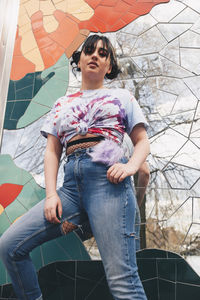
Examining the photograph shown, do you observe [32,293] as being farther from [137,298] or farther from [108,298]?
[108,298]

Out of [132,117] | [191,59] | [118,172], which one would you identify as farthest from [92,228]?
[191,59]

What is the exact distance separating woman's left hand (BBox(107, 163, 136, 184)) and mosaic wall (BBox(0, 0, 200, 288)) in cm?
55

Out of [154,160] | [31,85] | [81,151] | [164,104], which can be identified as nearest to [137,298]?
[81,151]

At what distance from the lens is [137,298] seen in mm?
868

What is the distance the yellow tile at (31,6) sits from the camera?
1953 mm

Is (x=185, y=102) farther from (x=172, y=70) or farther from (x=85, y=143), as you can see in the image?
(x=85, y=143)

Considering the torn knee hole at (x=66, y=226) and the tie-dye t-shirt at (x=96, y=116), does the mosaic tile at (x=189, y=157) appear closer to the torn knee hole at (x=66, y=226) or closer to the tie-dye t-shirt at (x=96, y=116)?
the tie-dye t-shirt at (x=96, y=116)

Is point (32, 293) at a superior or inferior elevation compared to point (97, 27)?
inferior

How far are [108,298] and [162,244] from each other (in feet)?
1.15

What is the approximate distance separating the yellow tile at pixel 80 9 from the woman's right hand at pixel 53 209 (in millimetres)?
1291

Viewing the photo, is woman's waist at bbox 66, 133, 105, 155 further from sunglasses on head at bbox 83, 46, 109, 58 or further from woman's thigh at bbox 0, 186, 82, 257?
sunglasses on head at bbox 83, 46, 109, 58

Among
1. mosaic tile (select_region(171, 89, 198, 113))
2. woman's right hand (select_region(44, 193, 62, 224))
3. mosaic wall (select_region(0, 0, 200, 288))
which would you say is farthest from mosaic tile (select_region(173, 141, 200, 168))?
woman's right hand (select_region(44, 193, 62, 224))

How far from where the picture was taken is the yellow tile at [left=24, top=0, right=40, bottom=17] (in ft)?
6.41

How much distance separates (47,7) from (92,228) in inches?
62.0
